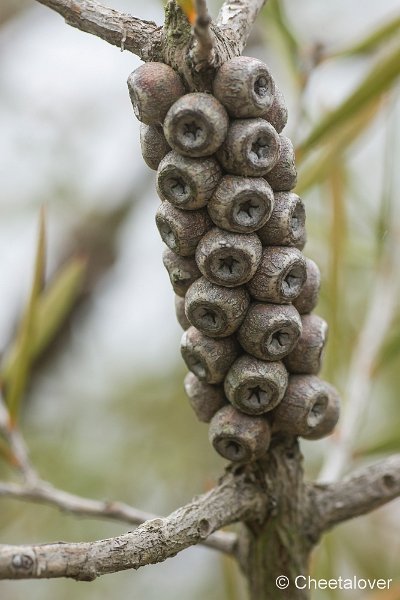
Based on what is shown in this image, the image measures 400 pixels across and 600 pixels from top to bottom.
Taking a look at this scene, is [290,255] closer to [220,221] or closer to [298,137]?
[220,221]

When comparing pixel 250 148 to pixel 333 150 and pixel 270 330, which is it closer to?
pixel 270 330

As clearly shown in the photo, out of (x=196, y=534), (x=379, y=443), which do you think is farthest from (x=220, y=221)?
(x=379, y=443)

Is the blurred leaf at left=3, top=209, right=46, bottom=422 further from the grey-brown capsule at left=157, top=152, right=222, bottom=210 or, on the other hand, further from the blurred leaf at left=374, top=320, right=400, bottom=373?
the blurred leaf at left=374, top=320, right=400, bottom=373

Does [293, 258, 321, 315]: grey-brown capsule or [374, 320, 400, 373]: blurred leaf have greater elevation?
[374, 320, 400, 373]: blurred leaf

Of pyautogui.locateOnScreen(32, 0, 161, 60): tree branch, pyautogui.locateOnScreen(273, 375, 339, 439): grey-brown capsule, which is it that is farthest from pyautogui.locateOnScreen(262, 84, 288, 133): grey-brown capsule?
pyautogui.locateOnScreen(273, 375, 339, 439): grey-brown capsule

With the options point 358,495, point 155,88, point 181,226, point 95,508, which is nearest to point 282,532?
point 358,495

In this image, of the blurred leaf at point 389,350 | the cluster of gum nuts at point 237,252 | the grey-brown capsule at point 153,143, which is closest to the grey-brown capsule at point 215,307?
the cluster of gum nuts at point 237,252
